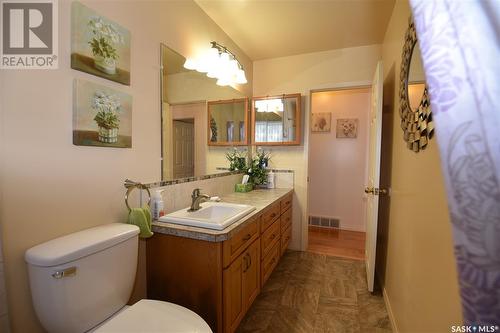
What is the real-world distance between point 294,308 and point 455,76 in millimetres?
1944

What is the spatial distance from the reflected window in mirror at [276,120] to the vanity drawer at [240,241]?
1.33 metres

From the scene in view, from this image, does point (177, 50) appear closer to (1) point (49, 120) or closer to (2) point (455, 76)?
(1) point (49, 120)

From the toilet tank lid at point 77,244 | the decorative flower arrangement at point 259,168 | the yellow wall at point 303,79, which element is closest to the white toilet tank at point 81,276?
the toilet tank lid at point 77,244

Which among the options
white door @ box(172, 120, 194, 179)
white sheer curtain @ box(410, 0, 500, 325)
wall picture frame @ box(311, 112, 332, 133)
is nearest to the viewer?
white sheer curtain @ box(410, 0, 500, 325)

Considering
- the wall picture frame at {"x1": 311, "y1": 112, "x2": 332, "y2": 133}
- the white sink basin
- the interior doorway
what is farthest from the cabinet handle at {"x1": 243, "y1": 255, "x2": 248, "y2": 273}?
the wall picture frame at {"x1": 311, "y1": 112, "x2": 332, "y2": 133}

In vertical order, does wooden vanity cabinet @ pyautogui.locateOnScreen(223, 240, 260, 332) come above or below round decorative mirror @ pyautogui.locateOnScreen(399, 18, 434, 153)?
below

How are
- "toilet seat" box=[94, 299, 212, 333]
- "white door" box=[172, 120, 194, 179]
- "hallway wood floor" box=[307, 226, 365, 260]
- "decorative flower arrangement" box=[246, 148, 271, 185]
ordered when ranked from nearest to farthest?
"toilet seat" box=[94, 299, 212, 333], "white door" box=[172, 120, 194, 179], "decorative flower arrangement" box=[246, 148, 271, 185], "hallway wood floor" box=[307, 226, 365, 260]

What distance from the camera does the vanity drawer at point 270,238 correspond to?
1.81 meters

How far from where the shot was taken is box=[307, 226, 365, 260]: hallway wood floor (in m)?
2.86

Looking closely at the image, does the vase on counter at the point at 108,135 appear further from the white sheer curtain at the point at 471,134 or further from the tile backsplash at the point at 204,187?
the white sheer curtain at the point at 471,134

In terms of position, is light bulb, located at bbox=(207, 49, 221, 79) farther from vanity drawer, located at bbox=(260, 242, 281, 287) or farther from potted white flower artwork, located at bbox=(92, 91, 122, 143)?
vanity drawer, located at bbox=(260, 242, 281, 287)

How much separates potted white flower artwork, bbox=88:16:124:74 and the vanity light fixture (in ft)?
2.10

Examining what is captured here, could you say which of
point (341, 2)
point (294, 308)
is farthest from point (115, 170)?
point (341, 2)

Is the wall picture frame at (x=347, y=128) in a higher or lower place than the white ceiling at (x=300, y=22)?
lower
